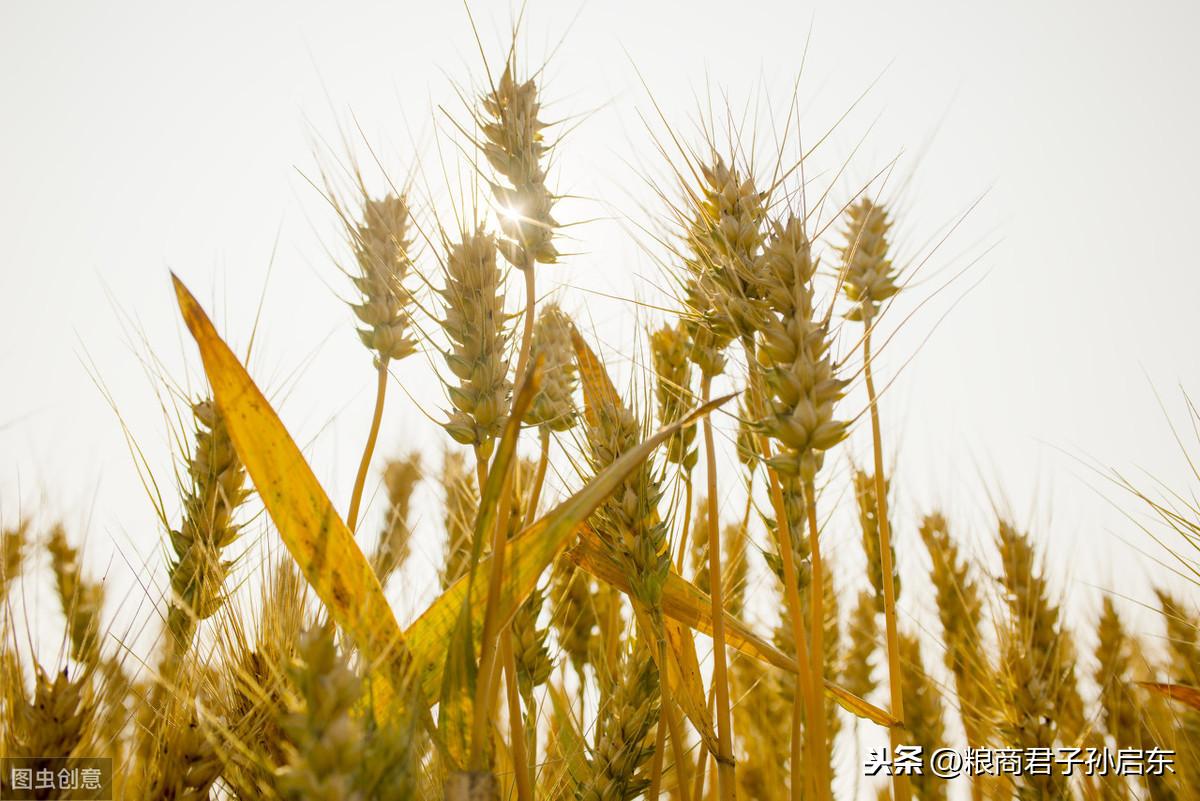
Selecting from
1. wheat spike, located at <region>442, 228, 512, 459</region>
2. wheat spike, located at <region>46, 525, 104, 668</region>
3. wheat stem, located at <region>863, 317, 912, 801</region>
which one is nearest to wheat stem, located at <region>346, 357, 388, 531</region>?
wheat spike, located at <region>442, 228, 512, 459</region>

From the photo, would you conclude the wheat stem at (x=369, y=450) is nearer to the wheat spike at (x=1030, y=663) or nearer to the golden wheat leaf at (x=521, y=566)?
the golden wheat leaf at (x=521, y=566)

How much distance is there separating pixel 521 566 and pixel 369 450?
575 millimetres

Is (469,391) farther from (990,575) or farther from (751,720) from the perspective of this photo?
(751,720)

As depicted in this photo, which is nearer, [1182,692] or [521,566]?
[521,566]

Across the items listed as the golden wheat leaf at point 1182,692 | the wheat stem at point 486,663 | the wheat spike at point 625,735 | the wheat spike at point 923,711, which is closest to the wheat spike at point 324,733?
the wheat stem at point 486,663

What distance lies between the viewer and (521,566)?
89 cm

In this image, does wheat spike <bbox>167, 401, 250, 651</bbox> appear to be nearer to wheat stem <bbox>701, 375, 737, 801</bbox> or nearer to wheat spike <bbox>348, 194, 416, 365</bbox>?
wheat spike <bbox>348, 194, 416, 365</bbox>

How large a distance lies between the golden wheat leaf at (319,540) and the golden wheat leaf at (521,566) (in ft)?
0.15

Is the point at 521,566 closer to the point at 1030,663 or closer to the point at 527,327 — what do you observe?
the point at 527,327

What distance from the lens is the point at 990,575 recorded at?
6.02ft

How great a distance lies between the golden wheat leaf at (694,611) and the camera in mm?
1213

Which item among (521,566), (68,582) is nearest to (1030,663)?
(521,566)

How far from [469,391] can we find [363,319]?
43 cm

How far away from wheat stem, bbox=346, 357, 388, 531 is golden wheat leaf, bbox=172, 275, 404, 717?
13.2 inches
